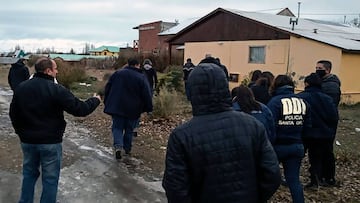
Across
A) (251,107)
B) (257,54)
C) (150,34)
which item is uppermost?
(150,34)

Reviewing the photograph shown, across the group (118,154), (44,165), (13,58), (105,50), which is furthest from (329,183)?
(105,50)

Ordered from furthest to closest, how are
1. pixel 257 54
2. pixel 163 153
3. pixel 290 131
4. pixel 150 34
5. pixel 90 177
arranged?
pixel 150 34 < pixel 257 54 < pixel 163 153 < pixel 90 177 < pixel 290 131

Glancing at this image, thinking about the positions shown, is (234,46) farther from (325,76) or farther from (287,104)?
(287,104)

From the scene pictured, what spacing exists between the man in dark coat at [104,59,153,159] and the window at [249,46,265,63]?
50.1 ft

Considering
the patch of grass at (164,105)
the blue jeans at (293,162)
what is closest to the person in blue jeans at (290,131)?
the blue jeans at (293,162)

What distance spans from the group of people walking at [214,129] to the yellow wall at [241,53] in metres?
14.6

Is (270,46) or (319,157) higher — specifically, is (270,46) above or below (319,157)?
above

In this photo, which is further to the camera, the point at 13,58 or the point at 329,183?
the point at 13,58

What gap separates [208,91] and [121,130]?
5.04 meters

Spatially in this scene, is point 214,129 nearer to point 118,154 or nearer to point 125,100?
point 125,100

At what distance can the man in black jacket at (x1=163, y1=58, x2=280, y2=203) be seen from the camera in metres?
2.58

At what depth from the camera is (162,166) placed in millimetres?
7188

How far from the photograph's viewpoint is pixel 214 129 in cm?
260

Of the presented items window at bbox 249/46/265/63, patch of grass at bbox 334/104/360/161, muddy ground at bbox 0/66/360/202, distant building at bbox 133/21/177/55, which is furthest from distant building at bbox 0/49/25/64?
distant building at bbox 133/21/177/55
